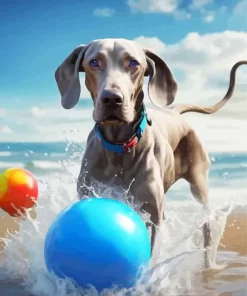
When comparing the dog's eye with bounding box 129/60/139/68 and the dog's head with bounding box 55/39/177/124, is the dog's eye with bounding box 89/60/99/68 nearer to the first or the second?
the dog's head with bounding box 55/39/177/124

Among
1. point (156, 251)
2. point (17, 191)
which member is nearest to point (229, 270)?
point (156, 251)

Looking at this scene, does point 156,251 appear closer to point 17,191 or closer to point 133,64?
point 133,64

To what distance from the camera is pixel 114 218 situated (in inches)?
150

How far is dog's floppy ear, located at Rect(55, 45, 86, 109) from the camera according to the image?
178 inches

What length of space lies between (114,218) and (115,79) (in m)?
0.91

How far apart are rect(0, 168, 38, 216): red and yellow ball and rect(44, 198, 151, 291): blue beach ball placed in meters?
3.19

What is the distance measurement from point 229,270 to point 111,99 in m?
2.09

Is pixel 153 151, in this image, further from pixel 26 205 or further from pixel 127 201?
pixel 26 205

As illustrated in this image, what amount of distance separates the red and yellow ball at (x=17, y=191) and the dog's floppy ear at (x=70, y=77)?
8.55ft

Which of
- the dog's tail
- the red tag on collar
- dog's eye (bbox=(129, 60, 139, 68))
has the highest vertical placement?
dog's eye (bbox=(129, 60, 139, 68))

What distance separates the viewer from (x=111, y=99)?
3.94m

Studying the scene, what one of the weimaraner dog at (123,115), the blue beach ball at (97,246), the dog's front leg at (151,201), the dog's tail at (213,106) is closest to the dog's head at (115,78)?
the weimaraner dog at (123,115)

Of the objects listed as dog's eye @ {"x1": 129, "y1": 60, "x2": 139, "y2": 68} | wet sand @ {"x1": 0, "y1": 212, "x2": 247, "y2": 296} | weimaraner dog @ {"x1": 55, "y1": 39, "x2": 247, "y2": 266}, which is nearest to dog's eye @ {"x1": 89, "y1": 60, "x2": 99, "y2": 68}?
weimaraner dog @ {"x1": 55, "y1": 39, "x2": 247, "y2": 266}

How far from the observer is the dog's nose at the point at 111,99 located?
392 cm
